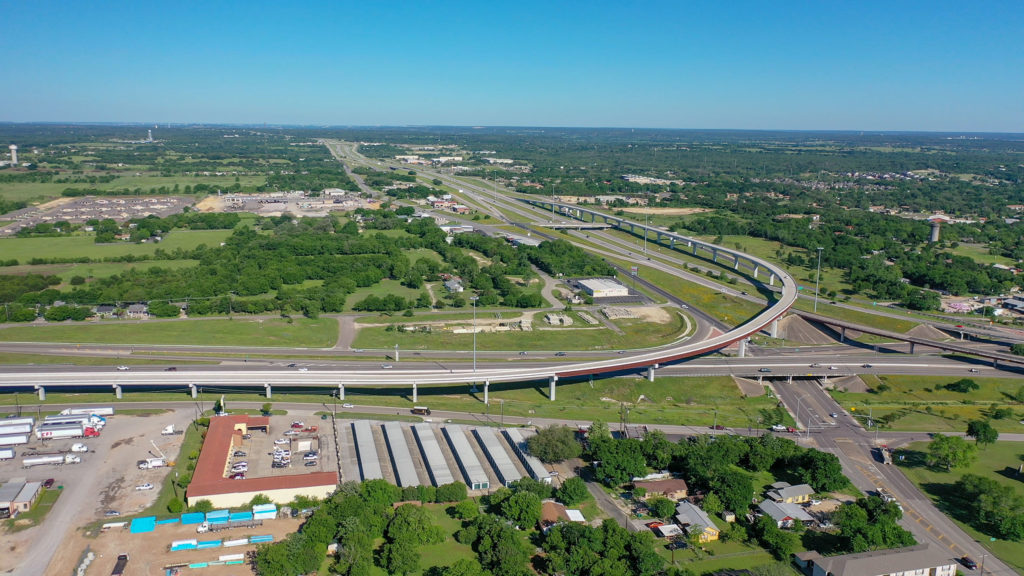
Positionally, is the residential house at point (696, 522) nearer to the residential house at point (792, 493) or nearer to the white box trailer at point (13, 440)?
the residential house at point (792, 493)

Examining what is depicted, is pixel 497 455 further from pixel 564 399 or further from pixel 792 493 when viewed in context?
pixel 792 493

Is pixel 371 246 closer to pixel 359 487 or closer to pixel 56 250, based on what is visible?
pixel 56 250

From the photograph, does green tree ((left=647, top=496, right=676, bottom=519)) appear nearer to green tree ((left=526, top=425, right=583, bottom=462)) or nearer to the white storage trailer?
green tree ((left=526, top=425, right=583, bottom=462))

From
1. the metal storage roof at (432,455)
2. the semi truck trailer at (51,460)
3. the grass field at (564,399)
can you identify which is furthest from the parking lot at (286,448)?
the semi truck trailer at (51,460)

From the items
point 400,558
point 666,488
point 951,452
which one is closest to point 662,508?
point 666,488

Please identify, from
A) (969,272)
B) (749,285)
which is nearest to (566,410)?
(749,285)
